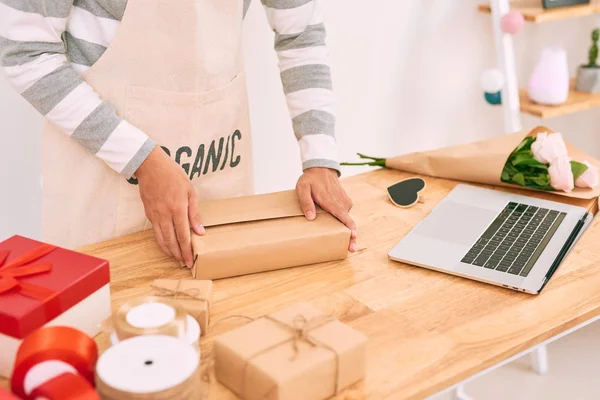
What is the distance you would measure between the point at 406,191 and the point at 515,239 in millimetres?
261

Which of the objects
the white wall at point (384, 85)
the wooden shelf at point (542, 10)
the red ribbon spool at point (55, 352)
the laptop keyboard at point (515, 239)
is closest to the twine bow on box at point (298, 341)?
the red ribbon spool at point (55, 352)

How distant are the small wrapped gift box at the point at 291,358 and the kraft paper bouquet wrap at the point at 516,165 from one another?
718 millimetres

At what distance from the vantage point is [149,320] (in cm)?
85

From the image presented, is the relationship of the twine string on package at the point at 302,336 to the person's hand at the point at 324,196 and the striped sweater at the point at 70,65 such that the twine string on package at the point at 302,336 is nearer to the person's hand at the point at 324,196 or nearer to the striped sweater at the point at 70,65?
the person's hand at the point at 324,196

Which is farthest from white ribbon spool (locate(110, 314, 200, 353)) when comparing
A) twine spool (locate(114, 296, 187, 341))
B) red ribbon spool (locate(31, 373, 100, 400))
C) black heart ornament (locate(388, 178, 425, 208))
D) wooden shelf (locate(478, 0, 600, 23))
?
wooden shelf (locate(478, 0, 600, 23))

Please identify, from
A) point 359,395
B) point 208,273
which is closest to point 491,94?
point 208,273

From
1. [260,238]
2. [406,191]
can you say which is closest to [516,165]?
[406,191]

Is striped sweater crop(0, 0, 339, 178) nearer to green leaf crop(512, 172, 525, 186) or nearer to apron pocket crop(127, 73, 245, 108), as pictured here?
apron pocket crop(127, 73, 245, 108)

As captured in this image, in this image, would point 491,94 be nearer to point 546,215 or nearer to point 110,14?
point 546,215

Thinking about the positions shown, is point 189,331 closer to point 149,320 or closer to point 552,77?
point 149,320

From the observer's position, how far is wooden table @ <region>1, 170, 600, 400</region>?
92cm

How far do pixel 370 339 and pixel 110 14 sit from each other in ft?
2.31

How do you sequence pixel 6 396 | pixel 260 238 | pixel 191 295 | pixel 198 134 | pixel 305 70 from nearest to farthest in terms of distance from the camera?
1. pixel 6 396
2. pixel 191 295
3. pixel 260 238
4. pixel 198 134
5. pixel 305 70

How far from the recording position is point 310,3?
1460mm
